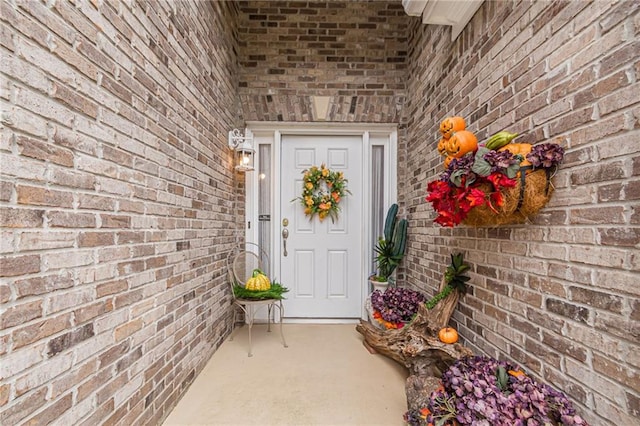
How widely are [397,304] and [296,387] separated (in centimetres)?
105

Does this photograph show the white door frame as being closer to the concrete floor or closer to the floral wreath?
the floral wreath

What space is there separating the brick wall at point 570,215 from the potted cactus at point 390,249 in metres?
1.09

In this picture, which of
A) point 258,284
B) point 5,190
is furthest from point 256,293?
point 5,190

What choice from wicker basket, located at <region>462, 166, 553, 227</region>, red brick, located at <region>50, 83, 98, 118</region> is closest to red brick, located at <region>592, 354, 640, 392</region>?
wicker basket, located at <region>462, 166, 553, 227</region>

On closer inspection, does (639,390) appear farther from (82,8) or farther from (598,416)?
(82,8)

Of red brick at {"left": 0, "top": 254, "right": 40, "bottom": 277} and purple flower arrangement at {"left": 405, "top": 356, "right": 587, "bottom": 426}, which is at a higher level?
red brick at {"left": 0, "top": 254, "right": 40, "bottom": 277}

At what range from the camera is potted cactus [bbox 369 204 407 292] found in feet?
9.55

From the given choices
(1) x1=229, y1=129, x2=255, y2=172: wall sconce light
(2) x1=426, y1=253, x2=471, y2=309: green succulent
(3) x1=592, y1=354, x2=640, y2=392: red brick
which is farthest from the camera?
(1) x1=229, y1=129, x2=255, y2=172: wall sconce light

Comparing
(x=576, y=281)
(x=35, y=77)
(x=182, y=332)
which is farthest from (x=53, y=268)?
(x=576, y=281)

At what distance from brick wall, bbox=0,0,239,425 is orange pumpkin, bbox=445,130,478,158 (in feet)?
5.25

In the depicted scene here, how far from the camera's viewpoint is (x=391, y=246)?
296 centimetres

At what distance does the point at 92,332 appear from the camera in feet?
3.58

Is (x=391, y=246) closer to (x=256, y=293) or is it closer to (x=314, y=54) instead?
(x=256, y=293)

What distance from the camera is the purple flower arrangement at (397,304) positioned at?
7.75 feet
